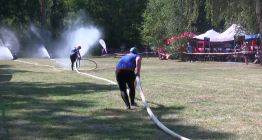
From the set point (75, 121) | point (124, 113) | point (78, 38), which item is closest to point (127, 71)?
point (124, 113)

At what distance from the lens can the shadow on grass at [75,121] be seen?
655 cm

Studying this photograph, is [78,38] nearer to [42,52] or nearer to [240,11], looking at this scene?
[42,52]

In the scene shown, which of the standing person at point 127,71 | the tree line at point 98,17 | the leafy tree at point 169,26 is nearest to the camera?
the standing person at point 127,71

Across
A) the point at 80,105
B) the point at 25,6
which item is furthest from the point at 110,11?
the point at 80,105

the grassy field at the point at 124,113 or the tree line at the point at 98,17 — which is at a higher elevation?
the tree line at the point at 98,17

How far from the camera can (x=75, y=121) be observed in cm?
773

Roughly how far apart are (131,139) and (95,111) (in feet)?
8.95

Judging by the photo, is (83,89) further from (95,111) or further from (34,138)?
(34,138)

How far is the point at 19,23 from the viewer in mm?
57000

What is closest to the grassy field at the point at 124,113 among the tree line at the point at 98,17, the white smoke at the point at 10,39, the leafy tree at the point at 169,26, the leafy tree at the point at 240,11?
the leafy tree at the point at 240,11

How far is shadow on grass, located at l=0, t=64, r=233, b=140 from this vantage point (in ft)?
21.5

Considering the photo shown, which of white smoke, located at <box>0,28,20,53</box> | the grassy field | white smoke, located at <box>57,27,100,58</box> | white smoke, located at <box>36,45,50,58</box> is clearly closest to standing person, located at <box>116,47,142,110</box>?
the grassy field

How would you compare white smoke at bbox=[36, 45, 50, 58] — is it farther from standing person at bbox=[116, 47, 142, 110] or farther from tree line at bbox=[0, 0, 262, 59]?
standing person at bbox=[116, 47, 142, 110]

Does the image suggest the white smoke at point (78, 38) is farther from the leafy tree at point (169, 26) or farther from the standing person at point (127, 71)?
the standing person at point (127, 71)
